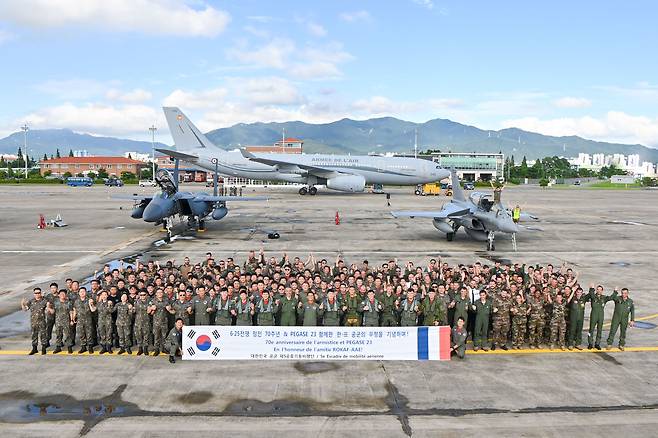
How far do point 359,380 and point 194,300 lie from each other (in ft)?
13.6

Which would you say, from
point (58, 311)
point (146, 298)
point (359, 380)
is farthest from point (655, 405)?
point (58, 311)

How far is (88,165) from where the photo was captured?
524ft

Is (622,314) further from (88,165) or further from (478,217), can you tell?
(88,165)

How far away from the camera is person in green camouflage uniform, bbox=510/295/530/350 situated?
11664 mm

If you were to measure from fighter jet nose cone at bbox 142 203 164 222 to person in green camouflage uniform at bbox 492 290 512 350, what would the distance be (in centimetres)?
1996

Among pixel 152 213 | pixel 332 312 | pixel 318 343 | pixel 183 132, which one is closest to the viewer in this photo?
pixel 318 343

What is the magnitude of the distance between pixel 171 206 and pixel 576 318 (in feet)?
72.5

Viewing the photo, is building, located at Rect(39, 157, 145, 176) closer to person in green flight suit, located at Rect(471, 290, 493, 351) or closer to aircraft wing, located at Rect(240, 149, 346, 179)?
aircraft wing, located at Rect(240, 149, 346, 179)

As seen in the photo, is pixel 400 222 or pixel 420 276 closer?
pixel 420 276

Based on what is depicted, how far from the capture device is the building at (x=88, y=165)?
159250mm

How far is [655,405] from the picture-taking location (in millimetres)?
9094

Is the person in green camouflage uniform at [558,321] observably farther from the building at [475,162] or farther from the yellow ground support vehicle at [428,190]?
the building at [475,162]

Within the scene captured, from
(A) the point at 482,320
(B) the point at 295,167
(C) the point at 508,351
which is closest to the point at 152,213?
(A) the point at 482,320

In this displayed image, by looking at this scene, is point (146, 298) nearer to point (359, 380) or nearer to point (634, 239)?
point (359, 380)
